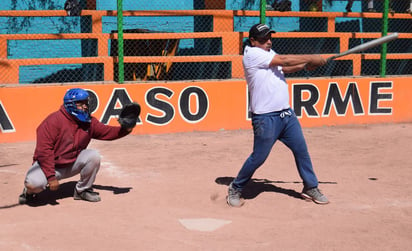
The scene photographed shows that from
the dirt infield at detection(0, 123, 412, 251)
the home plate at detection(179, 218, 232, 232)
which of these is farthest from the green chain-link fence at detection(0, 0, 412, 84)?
the home plate at detection(179, 218, 232, 232)

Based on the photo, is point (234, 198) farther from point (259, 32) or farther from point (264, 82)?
point (259, 32)

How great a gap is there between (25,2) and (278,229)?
398 inches

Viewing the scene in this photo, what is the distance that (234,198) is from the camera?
618 centimetres

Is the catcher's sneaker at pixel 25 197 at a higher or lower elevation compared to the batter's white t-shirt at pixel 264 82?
lower

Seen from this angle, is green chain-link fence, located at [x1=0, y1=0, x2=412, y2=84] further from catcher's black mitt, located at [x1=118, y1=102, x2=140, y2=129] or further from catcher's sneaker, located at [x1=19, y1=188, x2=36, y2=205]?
catcher's sneaker, located at [x1=19, y1=188, x2=36, y2=205]

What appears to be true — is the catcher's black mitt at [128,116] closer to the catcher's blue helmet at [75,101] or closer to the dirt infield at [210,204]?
the catcher's blue helmet at [75,101]

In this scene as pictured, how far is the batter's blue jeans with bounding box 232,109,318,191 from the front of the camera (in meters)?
6.00

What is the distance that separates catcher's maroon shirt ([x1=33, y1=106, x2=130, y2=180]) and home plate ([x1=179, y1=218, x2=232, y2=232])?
1.33 meters

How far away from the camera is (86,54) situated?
13.8m

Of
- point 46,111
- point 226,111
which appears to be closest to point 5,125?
point 46,111

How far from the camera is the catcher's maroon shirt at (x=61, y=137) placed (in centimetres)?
592

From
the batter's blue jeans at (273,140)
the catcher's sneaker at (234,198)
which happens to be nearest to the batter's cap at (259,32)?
the batter's blue jeans at (273,140)

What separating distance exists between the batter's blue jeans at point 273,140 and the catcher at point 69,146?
131 cm

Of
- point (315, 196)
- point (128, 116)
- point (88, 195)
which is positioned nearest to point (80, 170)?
point (88, 195)
